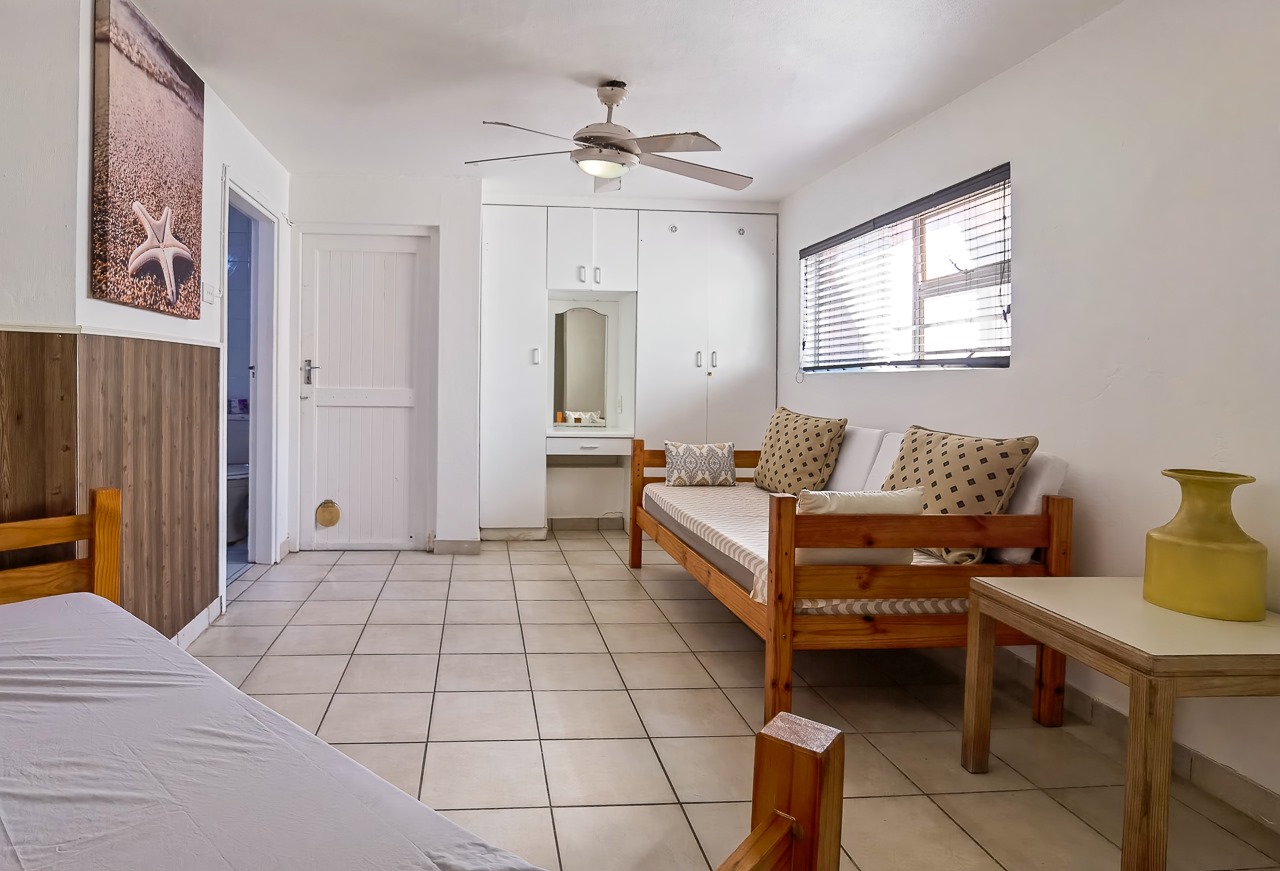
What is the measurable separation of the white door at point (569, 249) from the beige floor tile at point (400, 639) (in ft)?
8.54

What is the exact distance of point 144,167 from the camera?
8.63 ft

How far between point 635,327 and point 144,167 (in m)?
3.15

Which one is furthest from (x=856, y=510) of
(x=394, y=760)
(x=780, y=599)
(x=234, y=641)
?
(x=234, y=641)

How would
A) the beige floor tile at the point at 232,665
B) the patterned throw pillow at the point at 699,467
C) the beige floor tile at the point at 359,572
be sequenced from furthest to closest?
1. the patterned throw pillow at the point at 699,467
2. the beige floor tile at the point at 359,572
3. the beige floor tile at the point at 232,665

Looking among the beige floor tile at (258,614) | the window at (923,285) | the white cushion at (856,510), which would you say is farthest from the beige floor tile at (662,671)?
the window at (923,285)

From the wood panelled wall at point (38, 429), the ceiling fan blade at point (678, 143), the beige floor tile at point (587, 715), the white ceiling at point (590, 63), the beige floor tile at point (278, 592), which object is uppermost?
the white ceiling at point (590, 63)

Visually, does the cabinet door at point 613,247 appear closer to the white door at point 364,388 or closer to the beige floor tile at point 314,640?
the white door at point 364,388

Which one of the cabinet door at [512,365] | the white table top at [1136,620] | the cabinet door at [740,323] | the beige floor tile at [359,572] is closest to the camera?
the white table top at [1136,620]

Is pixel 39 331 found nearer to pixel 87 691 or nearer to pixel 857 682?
pixel 87 691

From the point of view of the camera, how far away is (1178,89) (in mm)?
2250

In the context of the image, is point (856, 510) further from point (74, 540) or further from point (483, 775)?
point (74, 540)

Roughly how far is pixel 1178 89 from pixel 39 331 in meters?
3.32

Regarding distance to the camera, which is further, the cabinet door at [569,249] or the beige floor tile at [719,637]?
the cabinet door at [569,249]

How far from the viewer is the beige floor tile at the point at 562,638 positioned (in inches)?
122
